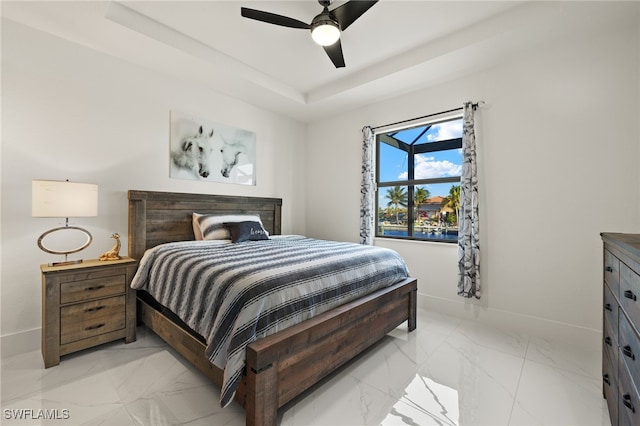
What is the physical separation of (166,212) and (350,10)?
2.55m

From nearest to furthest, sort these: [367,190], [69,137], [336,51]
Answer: [336,51]
[69,137]
[367,190]

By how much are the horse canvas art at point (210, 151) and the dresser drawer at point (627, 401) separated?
364cm

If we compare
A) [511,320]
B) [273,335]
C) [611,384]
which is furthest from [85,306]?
[511,320]

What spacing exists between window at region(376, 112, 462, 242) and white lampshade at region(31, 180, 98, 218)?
125 inches

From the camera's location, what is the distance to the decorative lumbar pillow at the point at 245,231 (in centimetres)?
290


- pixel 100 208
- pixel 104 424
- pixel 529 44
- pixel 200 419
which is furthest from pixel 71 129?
pixel 529 44

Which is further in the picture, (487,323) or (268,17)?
(487,323)

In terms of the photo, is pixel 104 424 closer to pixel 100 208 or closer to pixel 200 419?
pixel 200 419

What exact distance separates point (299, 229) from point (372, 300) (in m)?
2.67

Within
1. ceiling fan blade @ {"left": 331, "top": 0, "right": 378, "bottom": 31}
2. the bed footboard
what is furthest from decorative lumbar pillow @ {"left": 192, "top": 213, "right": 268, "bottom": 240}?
ceiling fan blade @ {"left": 331, "top": 0, "right": 378, "bottom": 31}

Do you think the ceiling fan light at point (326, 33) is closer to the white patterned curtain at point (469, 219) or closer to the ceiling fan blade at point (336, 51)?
the ceiling fan blade at point (336, 51)

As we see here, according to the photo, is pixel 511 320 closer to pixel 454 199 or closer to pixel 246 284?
pixel 454 199

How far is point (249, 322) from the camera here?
1389mm

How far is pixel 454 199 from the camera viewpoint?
327 centimetres
